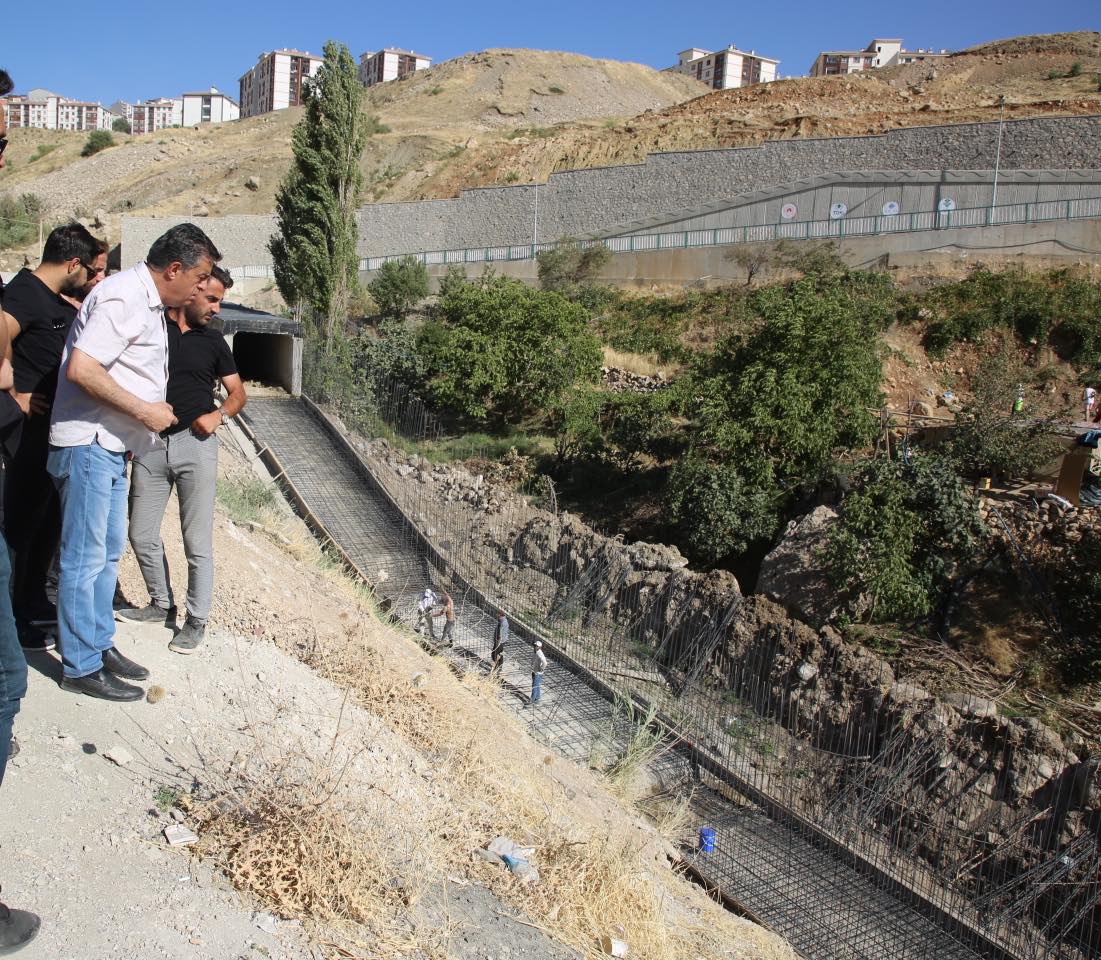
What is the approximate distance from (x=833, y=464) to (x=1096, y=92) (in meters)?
31.5

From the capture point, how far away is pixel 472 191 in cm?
3791

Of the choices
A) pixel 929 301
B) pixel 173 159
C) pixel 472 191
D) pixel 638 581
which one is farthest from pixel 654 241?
pixel 173 159

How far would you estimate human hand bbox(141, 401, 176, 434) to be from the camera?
3.38m

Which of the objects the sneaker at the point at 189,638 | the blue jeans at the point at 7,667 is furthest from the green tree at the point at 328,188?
the blue jeans at the point at 7,667

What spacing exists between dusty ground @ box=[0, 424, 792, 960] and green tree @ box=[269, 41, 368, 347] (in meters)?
17.8

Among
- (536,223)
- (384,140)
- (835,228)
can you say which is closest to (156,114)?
(384,140)

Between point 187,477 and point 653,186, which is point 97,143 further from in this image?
point 187,477

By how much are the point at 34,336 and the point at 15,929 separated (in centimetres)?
276

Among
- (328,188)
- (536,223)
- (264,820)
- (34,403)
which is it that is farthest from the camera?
(536,223)

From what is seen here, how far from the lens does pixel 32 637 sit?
3773mm

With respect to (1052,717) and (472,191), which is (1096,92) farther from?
(1052,717)

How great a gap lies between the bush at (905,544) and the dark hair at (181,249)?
9421mm

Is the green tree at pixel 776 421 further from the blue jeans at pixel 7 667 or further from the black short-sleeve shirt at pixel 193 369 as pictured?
the blue jeans at pixel 7 667

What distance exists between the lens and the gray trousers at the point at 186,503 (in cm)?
416
